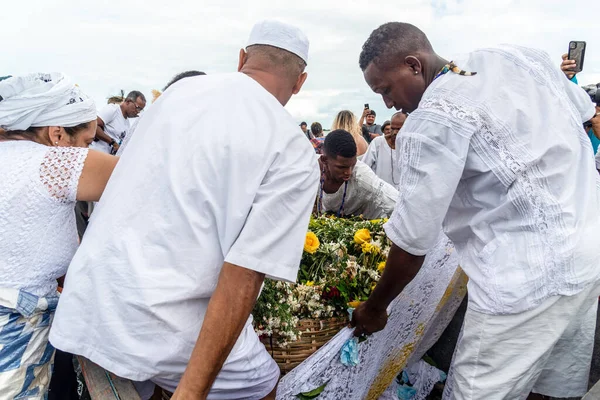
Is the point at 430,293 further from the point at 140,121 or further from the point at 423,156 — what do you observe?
the point at 140,121

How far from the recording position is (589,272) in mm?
1693

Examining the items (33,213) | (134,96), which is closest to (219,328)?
(33,213)

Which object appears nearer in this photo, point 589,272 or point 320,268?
point 589,272

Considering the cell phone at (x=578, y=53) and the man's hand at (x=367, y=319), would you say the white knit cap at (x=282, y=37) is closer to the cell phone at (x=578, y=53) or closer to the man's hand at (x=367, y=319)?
the man's hand at (x=367, y=319)

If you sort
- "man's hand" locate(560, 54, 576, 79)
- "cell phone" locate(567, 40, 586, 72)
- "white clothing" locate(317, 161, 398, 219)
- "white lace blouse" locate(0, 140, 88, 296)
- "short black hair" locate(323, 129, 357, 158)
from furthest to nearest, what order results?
1. "white clothing" locate(317, 161, 398, 219)
2. "short black hair" locate(323, 129, 357, 158)
3. "cell phone" locate(567, 40, 586, 72)
4. "man's hand" locate(560, 54, 576, 79)
5. "white lace blouse" locate(0, 140, 88, 296)

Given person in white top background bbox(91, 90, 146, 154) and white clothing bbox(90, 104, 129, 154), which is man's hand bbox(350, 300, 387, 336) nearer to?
person in white top background bbox(91, 90, 146, 154)

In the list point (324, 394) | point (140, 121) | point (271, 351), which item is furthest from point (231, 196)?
point (324, 394)

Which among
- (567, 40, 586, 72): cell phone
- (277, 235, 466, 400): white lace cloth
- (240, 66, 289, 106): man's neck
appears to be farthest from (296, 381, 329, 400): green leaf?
(567, 40, 586, 72): cell phone

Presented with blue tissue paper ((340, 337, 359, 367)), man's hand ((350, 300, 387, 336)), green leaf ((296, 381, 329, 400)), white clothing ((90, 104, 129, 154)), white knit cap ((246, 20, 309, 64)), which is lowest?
white clothing ((90, 104, 129, 154))

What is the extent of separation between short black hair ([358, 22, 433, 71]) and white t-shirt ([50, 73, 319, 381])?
861 mm

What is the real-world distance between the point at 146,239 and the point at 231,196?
0.29 m

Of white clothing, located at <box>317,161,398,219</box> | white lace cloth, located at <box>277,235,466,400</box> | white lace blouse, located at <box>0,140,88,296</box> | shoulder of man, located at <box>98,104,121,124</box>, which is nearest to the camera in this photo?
white lace blouse, located at <box>0,140,88,296</box>

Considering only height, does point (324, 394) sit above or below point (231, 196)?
below

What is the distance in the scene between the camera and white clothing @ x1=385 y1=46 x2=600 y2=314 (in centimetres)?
165
